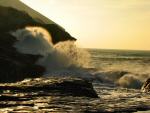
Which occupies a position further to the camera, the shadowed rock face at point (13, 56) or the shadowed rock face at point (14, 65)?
the shadowed rock face at point (13, 56)

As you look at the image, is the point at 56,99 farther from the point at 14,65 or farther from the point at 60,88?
the point at 14,65

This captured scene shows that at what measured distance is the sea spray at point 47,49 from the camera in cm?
5266

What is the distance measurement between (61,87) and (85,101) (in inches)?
134

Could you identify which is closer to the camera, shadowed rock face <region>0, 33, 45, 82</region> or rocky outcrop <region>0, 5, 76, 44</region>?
shadowed rock face <region>0, 33, 45, 82</region>

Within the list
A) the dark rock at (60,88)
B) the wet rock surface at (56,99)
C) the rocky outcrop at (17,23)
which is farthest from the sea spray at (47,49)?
the wet rock surface at (56,99)

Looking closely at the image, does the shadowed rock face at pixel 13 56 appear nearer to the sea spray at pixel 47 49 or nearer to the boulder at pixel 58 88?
the sea spray at pixel 47 49

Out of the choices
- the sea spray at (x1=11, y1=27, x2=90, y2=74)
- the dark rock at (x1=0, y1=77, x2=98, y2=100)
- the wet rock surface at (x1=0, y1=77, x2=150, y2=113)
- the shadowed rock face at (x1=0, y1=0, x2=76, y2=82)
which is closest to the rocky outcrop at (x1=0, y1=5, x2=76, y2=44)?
the shadowed rock face at (x1=0, y1=0, x2=76, y2=82)

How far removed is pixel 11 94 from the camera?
2381cm

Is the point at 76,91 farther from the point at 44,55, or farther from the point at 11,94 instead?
the point at 44,55

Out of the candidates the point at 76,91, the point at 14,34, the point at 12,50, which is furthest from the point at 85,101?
the point at 14,34

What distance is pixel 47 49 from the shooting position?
56.8m

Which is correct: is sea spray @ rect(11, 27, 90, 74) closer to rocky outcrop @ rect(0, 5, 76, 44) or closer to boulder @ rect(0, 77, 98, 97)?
rocky outcrop @ rect(0, 5, 76, 44)

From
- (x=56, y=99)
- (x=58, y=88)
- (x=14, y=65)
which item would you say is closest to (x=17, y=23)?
(x=14, y=65)

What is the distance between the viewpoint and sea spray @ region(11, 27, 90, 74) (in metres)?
52.7
